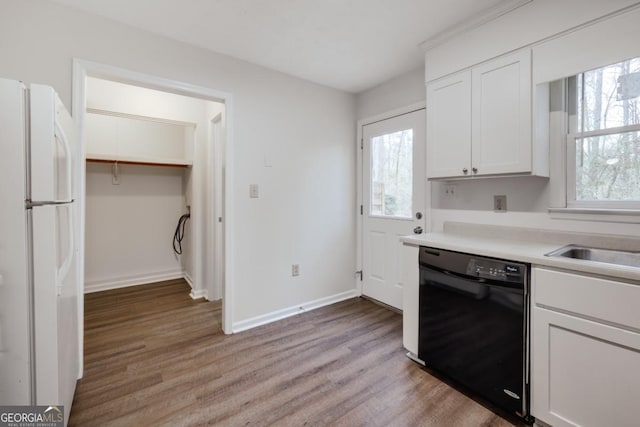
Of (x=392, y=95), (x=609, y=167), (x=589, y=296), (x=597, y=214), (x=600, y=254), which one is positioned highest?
(x=392, y=95)

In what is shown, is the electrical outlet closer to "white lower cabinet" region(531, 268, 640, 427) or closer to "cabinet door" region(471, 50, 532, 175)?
"cabinet door" region(471, 50, 532, 175)

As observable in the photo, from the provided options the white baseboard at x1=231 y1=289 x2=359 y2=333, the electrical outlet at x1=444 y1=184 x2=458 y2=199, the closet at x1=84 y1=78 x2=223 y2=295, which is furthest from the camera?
the closet at x1=84 y1=78 x2=223 y2=295

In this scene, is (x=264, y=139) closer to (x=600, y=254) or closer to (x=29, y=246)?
(x=29, y=246)

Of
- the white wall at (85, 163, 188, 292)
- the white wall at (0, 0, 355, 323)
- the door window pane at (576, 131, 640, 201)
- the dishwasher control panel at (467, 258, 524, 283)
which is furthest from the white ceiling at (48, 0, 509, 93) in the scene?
the white wall at (85, 163, 188, 292)

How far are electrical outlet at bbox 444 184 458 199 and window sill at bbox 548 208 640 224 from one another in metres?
0.66

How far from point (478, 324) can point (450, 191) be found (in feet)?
3.77

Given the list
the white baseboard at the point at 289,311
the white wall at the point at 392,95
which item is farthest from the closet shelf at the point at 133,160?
the white wall at the point at 392,95

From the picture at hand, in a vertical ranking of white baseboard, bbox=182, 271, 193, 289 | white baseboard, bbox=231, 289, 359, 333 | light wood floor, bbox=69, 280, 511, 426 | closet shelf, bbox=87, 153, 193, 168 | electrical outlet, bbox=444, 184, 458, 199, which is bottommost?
light wood floor, bbox=69, 280, 511, 426

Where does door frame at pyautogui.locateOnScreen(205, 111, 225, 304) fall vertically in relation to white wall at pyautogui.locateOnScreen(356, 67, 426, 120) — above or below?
below

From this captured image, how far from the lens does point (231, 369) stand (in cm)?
196

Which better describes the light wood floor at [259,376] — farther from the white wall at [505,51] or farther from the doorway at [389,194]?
the white wall at [505,51]

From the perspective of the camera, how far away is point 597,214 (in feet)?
5.40

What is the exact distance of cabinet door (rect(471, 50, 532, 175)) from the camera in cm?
173

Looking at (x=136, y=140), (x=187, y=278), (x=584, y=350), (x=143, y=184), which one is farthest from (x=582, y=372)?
(x=136, y=140)
